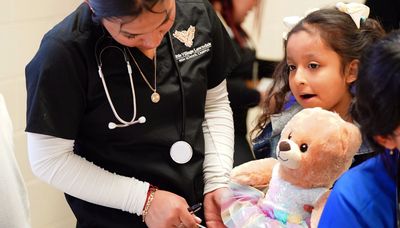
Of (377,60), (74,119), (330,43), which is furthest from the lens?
(330,43)

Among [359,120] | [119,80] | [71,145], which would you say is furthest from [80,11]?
[359,120]

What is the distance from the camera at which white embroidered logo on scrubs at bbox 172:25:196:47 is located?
127 centimetres

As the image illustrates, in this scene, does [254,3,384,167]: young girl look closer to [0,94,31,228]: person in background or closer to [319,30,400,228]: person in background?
[319,30,400,228]: person in background

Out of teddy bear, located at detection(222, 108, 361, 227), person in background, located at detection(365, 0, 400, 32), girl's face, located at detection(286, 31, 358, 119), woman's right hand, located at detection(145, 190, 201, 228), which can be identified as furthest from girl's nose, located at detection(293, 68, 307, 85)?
person in background, located at detection(365, 0, 400, 32)

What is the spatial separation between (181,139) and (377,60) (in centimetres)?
53

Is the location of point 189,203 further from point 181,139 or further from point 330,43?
point 330,43

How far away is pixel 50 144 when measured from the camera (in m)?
1.15

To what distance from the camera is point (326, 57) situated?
1247mm

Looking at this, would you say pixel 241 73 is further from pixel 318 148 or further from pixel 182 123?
pixel 318 148

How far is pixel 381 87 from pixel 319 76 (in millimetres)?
397

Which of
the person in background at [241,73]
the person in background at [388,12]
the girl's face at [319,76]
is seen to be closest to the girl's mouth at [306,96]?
the girl's face at [319,76]

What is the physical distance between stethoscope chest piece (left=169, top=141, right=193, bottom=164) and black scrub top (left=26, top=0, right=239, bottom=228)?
11mm

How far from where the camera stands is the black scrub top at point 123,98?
44.1 inches

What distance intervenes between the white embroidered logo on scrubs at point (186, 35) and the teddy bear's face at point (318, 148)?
34 centimetres
